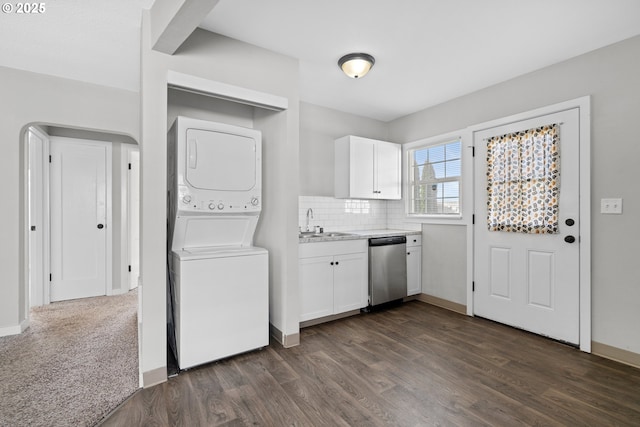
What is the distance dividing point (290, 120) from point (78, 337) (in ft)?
9.27

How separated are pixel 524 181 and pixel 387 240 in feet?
4.95

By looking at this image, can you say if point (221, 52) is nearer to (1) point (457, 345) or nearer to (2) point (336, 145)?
(2) point (336, 145)

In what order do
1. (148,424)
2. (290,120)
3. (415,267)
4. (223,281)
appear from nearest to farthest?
1. (148,424)
2. (223,281)
3. (290,120)
4. (415,267)

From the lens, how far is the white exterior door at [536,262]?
265cm

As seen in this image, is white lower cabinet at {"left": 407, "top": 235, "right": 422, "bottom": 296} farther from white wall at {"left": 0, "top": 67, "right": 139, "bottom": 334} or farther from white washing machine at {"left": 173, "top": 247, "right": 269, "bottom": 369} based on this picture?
white wall at {"left": 0, "top": 67, "right": 139, "bottom": 334}

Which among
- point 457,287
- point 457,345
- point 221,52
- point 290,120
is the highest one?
point 221,52

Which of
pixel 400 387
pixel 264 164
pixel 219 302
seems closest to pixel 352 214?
pixel 264 164

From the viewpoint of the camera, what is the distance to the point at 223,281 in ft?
7.63

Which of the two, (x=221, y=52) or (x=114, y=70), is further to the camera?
(x=114, y=70)

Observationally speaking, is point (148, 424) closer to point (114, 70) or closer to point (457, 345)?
point (457, 345)

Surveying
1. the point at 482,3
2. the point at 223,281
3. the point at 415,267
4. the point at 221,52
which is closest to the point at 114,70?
the point at 221,52

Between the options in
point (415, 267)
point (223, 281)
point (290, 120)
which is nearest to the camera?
point (223, 281)

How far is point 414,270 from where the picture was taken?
155 inches

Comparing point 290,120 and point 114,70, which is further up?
point 114,70
